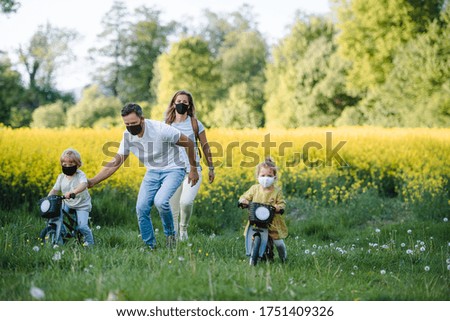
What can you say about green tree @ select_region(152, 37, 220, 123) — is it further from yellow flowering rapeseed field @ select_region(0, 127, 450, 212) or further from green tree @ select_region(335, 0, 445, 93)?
yellow flowering rapeseed field @ select_region(0, 127, 450, 212)

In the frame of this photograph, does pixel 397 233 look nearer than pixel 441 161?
Yes

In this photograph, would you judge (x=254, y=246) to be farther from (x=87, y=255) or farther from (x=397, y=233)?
(x=397, y=233)

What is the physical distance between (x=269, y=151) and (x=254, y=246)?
740 cm

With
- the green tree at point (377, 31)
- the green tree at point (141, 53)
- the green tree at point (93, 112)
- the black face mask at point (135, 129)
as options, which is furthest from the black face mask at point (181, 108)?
the green tree at point (141, 53)

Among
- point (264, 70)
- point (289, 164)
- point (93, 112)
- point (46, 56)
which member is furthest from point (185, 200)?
point (46, 56)

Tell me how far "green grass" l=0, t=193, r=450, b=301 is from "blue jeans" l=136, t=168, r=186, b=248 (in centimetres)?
29

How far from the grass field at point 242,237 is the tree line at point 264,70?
13.5 metres

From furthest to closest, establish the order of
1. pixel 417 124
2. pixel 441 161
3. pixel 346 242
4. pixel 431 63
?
1. pixel 417 124
2. pixel 431 63
3. pixel 441 161
4. pixel 346 242

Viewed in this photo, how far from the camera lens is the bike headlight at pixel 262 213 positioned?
4605 millimetres

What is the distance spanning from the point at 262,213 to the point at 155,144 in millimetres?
1417

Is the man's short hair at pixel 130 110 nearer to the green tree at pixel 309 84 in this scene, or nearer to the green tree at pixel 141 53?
the green tree at pixel 309 84

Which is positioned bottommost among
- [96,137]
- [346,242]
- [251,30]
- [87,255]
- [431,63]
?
[346,242]
